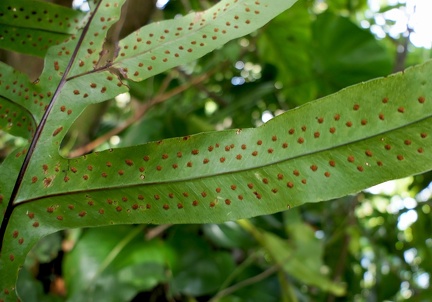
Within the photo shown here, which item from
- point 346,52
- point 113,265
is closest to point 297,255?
point 113,265

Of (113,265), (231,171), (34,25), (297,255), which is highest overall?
(34,25)

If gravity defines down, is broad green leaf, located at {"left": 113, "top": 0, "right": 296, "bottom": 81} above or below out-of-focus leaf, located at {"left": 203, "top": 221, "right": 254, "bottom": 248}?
above

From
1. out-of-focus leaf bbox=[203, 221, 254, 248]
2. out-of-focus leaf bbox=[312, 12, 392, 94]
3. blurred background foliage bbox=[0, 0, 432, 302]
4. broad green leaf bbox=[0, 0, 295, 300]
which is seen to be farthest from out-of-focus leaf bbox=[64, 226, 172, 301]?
out-of-focus leaf bbox=[312, 12, 392, 94]

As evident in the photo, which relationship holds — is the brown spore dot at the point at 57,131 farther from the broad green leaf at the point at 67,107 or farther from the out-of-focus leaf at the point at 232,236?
the out-of-focus leaf at the point at 232,236

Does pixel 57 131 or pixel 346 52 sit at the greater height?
pixel 57 131

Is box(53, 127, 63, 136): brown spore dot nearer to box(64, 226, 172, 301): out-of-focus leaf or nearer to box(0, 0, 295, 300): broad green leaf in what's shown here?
box(0, 0, 295, 300): broad green leaf

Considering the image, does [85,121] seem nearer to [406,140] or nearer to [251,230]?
[251,230]

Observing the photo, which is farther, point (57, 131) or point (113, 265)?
point (113, 265)

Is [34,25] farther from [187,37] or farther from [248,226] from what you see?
[248,226]
